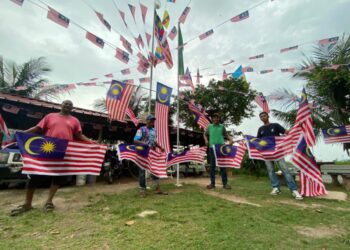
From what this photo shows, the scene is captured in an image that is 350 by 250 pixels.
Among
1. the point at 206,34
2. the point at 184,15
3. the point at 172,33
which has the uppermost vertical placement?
the point at 184,15

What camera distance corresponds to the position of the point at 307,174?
390 cm

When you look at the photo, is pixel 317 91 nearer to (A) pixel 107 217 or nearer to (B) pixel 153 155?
(B) pixel 153 155

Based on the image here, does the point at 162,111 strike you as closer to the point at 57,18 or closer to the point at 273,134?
the point at 273,134

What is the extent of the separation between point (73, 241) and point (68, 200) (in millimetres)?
1941

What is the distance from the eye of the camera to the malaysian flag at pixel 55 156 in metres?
2.80

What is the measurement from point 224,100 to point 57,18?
1428 centimetres

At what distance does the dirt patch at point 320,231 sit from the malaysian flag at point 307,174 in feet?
5.72

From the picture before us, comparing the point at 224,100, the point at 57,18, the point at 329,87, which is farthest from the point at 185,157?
the point at 224,100

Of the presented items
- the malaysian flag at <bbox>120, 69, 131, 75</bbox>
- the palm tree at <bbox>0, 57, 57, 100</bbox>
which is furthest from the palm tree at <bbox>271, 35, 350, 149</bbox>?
the palm tree at <bbox>0, 57, 57, 100</bbox>

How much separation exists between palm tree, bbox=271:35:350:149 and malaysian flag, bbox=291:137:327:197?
6.08 meters

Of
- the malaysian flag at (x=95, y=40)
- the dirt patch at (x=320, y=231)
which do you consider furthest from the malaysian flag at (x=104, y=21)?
the dirt patch at (x=320, y=231)

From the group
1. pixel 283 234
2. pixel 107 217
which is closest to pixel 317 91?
pixel 283 234

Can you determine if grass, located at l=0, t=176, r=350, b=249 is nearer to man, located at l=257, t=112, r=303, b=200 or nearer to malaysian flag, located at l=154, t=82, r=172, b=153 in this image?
man, located at l=257, t=112, r=303, b=200

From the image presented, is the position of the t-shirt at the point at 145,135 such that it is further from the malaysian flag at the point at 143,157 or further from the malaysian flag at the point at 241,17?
the malaysian flag at the point at 241,17
